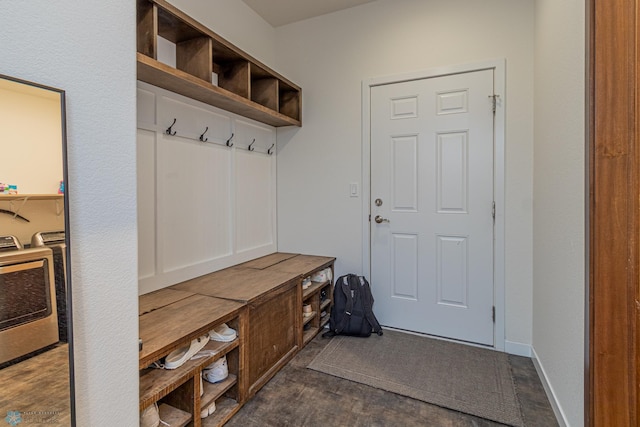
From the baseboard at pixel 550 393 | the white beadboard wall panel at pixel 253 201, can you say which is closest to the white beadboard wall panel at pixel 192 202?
the white beadboard wall panel at pixel 253 201

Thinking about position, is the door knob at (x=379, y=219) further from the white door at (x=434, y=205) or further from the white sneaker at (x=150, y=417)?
the white sneaker at (x=150, y=417)

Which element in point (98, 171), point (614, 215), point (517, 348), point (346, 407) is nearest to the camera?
point (98, 171)

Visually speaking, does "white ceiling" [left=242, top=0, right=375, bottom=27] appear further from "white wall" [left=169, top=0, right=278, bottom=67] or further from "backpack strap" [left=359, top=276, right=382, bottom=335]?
"backpack strap" [left=359, top=276, right=382, bottom=335]

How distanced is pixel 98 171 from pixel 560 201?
6.48 ft

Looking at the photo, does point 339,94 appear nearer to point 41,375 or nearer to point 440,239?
point 440,239

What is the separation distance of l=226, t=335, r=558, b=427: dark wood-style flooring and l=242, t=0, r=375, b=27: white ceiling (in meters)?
2.79

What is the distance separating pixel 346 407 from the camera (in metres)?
1.70

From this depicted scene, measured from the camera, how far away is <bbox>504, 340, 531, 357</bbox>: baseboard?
88.2 inches

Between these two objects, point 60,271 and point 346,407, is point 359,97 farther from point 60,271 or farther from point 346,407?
point 60,271

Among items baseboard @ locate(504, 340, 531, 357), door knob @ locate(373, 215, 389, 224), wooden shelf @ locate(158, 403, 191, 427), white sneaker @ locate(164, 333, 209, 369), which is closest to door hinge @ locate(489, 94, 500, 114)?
door knob @ locate(373, 215, 389, 224)

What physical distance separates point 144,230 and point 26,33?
1.17 m

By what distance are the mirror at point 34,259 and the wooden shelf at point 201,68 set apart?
2.54ft

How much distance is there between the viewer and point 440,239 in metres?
2.48

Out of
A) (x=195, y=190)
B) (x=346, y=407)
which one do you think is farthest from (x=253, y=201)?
(x=346, y=407)
